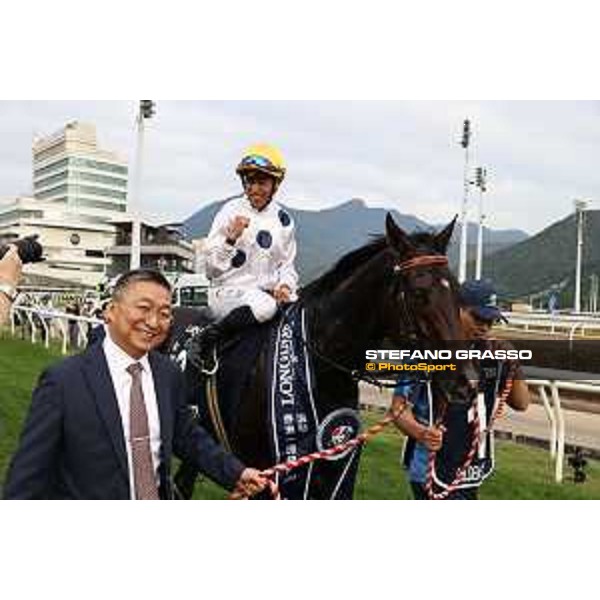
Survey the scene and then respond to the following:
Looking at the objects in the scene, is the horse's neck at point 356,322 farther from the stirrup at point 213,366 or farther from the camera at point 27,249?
the camera at point 27,249

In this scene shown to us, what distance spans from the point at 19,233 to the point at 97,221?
0.72m

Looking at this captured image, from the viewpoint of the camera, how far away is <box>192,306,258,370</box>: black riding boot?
3.90m

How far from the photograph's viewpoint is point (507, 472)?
6.23 m

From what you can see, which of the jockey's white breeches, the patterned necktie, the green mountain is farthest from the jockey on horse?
the green mountain

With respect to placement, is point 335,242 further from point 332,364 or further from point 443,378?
point 443,378

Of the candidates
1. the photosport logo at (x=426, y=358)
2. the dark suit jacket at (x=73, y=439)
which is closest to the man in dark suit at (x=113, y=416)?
the dark suit jacket at (x=73, y=439)

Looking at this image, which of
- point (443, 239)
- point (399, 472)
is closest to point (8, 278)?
point (443, 239)

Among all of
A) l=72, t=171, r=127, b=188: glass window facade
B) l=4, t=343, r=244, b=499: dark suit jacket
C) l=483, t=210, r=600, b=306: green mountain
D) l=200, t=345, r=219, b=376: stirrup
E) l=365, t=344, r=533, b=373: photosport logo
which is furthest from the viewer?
l=483, t=210, r=600, b=306: green mountain

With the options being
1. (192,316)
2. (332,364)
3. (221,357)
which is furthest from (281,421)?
(192,316)

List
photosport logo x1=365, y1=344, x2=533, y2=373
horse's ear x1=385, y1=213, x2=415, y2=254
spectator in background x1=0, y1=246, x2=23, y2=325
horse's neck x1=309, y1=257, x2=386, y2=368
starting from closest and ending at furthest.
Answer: spectator in background x1=0, y1=246, x2=23, y2=325 → photosport logo x1=365, y1=344, x2=533, y2=373 → horse's ear x1=385, y1=213, x2=415, y2=254 → horse's neck x1=309, y1=257, x2=386, y2=368

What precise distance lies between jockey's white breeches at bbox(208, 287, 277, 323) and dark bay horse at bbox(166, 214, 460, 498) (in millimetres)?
173

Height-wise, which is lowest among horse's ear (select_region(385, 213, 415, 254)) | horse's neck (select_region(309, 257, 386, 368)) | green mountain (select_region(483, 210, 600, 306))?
horse's neck (select_region(309, 257, 386, 368))

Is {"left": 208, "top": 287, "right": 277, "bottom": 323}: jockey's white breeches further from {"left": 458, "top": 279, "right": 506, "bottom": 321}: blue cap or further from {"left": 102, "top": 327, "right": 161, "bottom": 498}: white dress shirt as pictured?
{"left": 102, "top": 327, "right": 161, "bottom": 498}: white dress shirt

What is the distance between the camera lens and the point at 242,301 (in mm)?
3959
